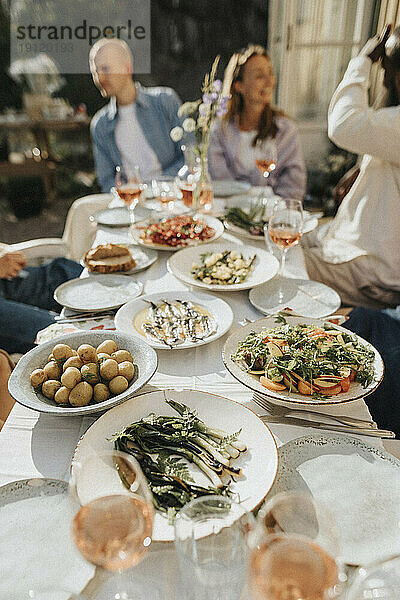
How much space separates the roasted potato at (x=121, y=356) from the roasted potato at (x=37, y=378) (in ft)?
0.44

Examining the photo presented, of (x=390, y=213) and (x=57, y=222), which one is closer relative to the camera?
(x=390, y=213)

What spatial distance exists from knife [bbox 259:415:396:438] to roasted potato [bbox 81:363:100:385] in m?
0.31

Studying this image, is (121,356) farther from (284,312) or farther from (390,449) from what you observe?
(390,449)

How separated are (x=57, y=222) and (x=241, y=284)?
148 inches

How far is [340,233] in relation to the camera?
2.05 meters

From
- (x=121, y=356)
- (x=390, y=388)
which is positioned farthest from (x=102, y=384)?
(x=390, y=388)

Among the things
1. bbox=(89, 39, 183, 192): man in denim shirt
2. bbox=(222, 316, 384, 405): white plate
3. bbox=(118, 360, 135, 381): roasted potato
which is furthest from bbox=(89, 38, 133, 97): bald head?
bbox=(118, 360, 135, 381): roasted potato

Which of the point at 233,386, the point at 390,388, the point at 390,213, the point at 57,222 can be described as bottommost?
the point at 57,222

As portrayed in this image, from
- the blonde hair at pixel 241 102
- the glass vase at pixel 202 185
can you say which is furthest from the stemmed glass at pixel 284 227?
the blonde hair at pixel 241 102

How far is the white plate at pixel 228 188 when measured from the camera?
223cm

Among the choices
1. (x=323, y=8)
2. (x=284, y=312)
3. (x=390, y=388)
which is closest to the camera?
(x=284, y=312)

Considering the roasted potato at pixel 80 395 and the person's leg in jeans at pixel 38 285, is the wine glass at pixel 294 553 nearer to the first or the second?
the roasted potato at pixel 80 395

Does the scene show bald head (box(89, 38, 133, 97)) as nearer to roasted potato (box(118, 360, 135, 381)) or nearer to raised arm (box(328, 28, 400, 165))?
raised arm (box(328, 28, 400, 165))

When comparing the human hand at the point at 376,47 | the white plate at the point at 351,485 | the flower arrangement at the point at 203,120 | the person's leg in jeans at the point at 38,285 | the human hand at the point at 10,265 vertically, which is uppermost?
the human hand at the point at 376,47
